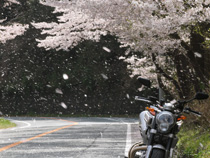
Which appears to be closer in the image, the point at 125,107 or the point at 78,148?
the point at 78,148

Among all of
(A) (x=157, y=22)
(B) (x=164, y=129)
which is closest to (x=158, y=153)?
(B) (x=164, y=129)

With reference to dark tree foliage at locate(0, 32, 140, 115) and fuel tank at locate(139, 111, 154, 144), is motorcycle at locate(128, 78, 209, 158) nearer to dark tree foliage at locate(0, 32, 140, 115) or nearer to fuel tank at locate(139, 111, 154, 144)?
fuel tank at locate(139, 111, 154, 144)

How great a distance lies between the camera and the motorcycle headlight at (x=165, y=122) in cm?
481

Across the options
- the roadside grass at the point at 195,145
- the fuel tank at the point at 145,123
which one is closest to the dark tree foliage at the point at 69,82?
the roadside grass at the point at 195,145

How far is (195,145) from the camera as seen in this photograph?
8.91m

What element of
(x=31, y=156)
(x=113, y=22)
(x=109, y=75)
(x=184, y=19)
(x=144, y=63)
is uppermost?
(x=184, y=19)

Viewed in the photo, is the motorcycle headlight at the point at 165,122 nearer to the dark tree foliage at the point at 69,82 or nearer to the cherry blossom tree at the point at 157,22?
the cherry blossom tree at the point at 157,22

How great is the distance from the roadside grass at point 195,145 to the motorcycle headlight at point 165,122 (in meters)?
2.80

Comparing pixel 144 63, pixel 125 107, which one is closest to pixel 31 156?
pixel 144 63

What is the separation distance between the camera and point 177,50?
46.8 feet

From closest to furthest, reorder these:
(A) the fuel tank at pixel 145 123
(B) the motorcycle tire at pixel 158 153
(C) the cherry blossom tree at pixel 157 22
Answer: (B) the motorcycle tire at pixel 158 153 < (A) the fuel tank at pixel 145 123 < (C) the cherry blossom tree at pixel 157 22

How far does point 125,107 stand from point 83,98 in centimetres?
373

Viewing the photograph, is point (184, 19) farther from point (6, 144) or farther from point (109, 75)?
point (109, 75)

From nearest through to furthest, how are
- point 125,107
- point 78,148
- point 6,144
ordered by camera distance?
point 78,148 < point 6,144 < point 125,107
